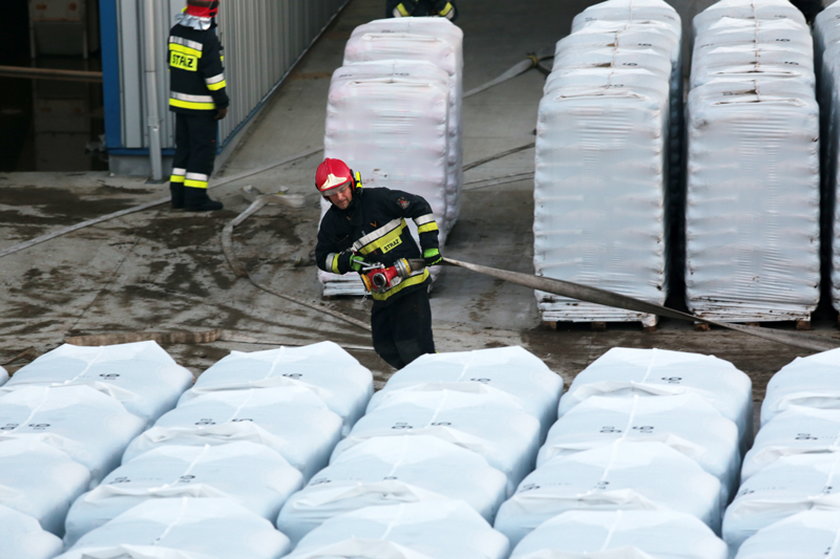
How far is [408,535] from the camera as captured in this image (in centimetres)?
485

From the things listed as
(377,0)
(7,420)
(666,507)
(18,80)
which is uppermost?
(666,507)

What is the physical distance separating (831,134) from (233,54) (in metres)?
6.47

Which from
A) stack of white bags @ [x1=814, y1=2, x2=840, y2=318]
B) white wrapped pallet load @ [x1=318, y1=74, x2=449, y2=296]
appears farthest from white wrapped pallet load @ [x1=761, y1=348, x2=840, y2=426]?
white wrapped pallet load @ [x1=318, y1=74, x2=449, y2=296]

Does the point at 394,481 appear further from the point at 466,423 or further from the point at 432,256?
the point at 432,256

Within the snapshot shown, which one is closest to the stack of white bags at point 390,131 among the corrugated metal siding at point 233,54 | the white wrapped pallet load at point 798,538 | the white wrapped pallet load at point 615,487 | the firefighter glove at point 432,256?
the firefighter glove at point 432,256

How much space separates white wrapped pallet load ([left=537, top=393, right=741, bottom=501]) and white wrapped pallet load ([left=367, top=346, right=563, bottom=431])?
0.31 meters

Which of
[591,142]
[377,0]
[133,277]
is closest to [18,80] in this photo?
[377,0]

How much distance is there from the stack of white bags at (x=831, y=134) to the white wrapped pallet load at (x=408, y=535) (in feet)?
17.1

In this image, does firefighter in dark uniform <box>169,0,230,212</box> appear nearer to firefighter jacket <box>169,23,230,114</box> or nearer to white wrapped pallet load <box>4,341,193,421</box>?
firefighter jacket <box>169,23,230,114</box>

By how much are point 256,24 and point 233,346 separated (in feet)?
20.3

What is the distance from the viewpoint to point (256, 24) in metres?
15.0

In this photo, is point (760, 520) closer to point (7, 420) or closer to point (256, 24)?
point (7, 420)

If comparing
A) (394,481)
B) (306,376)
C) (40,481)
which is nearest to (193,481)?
(40,481)

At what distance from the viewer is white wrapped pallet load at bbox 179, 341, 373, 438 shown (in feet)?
21.0
